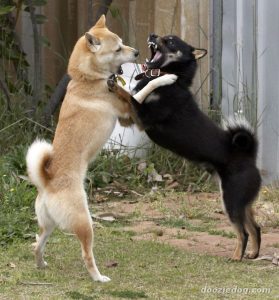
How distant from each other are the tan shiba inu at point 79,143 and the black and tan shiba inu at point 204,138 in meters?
0.26

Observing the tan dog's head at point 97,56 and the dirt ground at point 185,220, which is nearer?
the tan dog's head at point 97,56

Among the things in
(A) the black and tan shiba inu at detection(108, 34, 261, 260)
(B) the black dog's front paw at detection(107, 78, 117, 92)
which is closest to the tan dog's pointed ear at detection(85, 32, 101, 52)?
(B) the black dog's front paw at detection(107, 78, 117, 92)

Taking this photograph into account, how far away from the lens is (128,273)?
235 inches

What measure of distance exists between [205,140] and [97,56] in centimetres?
99

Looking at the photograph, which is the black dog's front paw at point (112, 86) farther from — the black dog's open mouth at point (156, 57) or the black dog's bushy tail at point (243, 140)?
the black dog's bushy tail at point (243, 140)

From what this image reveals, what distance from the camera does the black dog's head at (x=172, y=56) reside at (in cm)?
679

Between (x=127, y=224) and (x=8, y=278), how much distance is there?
1894mm

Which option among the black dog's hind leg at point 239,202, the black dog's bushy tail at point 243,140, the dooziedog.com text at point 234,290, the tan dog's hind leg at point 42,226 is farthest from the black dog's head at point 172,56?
the dooziedog.com text at point 234,290

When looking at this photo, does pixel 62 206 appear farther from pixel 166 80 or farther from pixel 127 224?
pixel 127 224

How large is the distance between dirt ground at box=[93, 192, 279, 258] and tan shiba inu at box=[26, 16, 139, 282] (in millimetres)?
1232

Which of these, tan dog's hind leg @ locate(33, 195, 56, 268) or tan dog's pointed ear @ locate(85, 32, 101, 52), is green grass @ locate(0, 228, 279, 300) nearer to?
tan dog's hind leg @ locate(33, 195, 56, 268)

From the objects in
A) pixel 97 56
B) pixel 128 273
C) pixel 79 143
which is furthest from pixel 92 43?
pixel 128 273

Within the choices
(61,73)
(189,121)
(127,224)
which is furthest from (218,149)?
(61,73)

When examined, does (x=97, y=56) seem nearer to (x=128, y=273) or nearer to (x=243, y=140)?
(x=243, y=140)
